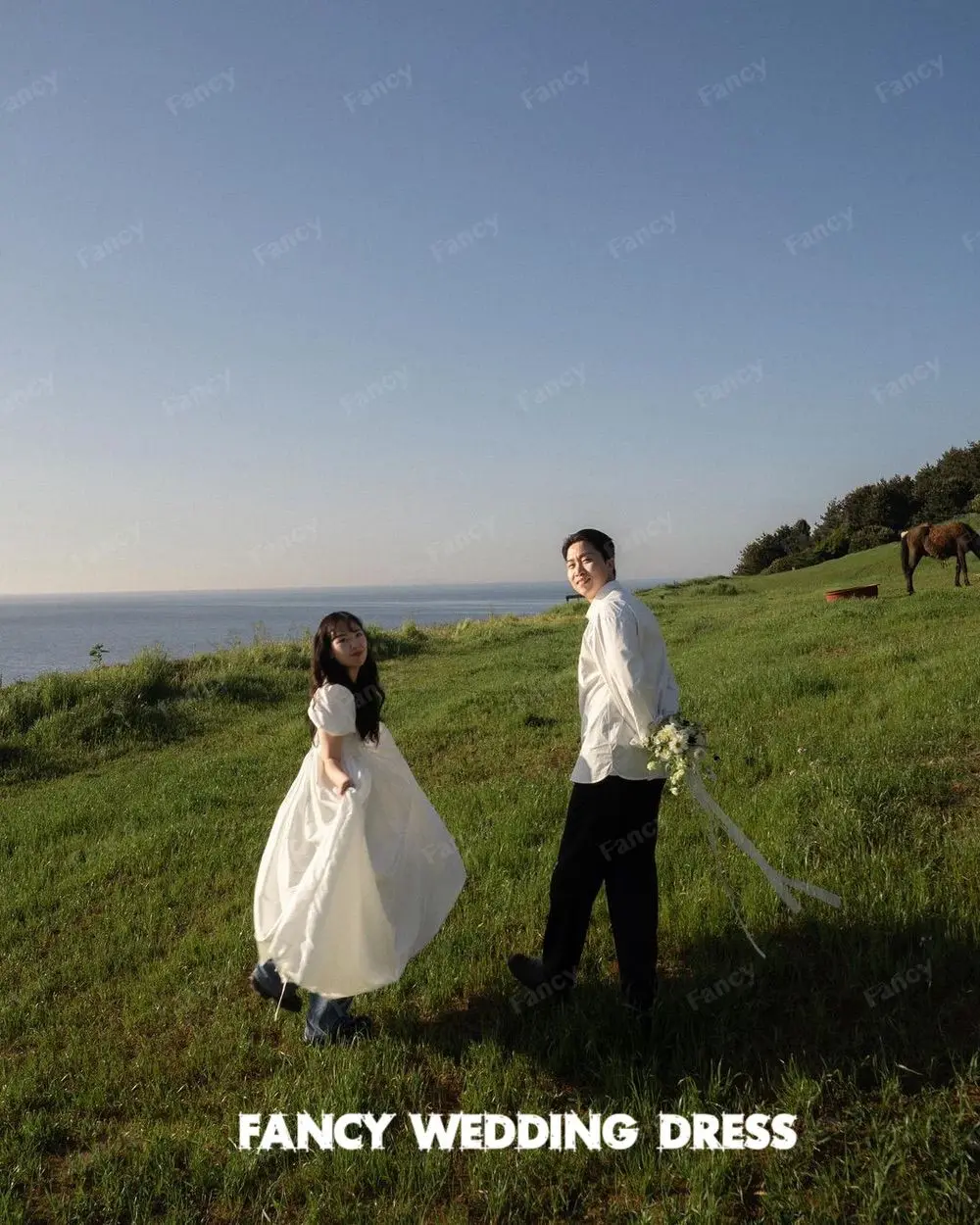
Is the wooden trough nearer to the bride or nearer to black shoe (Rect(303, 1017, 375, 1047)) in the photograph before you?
the bride

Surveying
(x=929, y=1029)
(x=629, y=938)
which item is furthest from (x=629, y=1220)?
(x=929, y=1029)

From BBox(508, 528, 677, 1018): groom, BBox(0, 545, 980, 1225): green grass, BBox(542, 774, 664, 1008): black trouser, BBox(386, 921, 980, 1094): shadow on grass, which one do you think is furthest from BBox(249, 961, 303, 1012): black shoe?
BBox(542, 774, 664, 1008): black trouser

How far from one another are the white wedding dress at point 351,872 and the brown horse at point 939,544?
770 inches

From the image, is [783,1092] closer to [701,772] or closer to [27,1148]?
[701,772]

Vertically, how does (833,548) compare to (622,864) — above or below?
above

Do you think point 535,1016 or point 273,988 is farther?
point 273,988

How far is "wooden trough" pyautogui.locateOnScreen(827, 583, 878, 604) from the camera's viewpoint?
2181cm

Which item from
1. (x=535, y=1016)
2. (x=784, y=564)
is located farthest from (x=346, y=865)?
(x=784, y=564)

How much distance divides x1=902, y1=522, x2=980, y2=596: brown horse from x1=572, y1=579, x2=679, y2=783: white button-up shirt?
19.2 m

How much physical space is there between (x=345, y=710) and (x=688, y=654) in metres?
14.4

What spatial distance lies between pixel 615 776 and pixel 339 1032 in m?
2.08

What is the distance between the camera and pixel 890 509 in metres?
70.6

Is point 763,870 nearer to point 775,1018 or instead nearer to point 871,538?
point 775,1018

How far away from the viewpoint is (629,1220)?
119 inches
